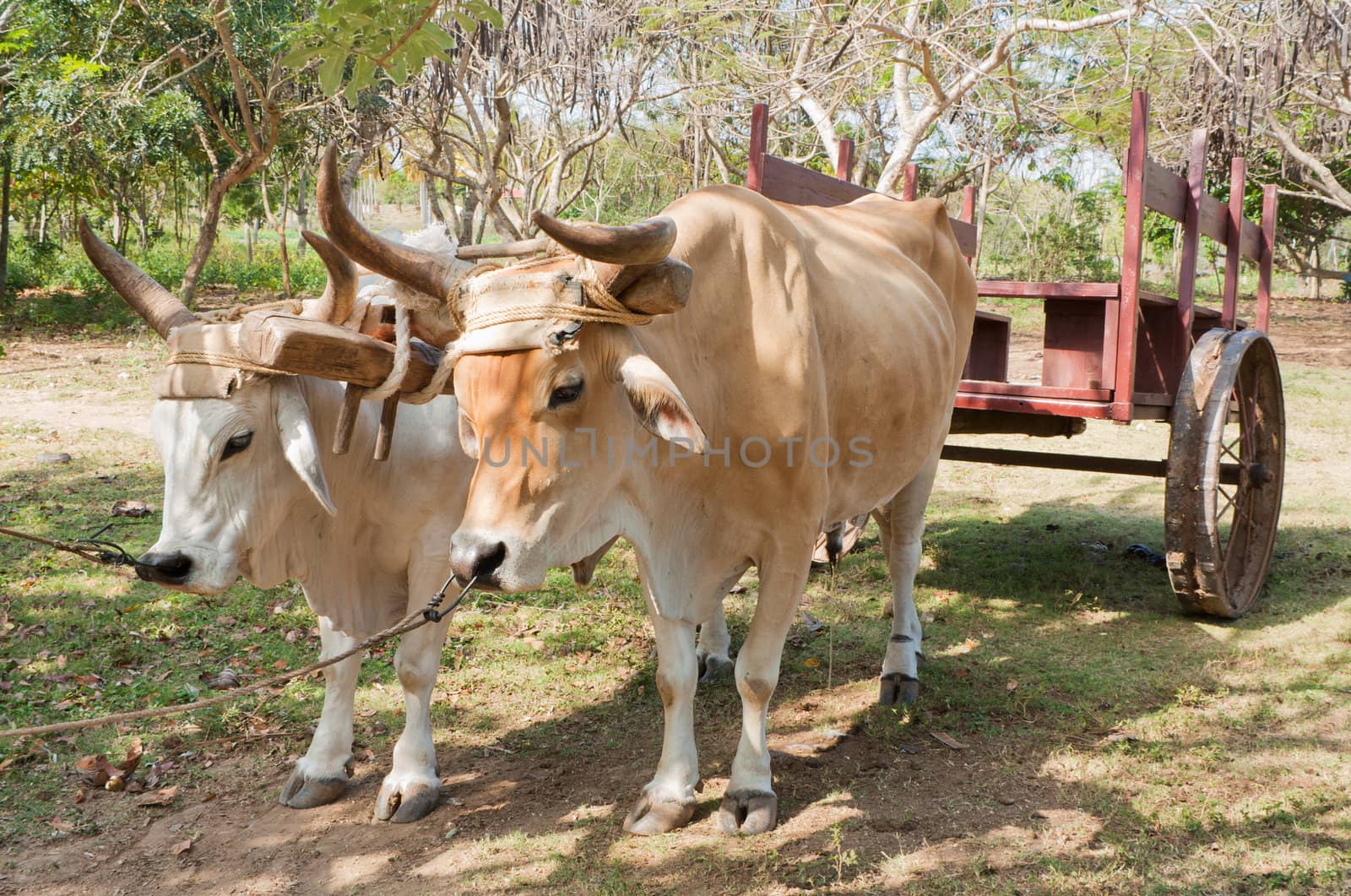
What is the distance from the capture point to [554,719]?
4133 mm

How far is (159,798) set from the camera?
137 inches

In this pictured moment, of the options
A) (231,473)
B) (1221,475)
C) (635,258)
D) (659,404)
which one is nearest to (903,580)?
(1221,475)

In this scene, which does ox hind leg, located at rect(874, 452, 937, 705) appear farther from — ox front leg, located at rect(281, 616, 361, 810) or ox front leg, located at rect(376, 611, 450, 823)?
ox front leg, located at rect(281, 616, 361, 810)

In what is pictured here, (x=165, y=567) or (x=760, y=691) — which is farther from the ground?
(x=165, y=567)

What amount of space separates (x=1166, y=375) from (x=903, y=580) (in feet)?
6.36

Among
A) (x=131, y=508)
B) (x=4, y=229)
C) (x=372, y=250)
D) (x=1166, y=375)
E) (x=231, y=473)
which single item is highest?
(x=4, y=229)

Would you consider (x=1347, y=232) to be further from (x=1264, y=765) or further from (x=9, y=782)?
(x=9, y=782)

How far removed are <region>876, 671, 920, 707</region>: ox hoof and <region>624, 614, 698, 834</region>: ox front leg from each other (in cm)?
117

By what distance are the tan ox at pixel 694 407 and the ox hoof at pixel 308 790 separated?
1.00 metres

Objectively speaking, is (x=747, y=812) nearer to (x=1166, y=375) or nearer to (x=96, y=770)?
(x=96, y=770)

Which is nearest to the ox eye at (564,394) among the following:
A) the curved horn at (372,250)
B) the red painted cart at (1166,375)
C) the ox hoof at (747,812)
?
the curved horn at (372,250)

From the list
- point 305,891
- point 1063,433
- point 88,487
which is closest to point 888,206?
point 1063,433

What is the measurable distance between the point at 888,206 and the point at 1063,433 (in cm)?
156

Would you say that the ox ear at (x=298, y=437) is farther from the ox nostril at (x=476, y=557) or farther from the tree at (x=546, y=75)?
the tree at (x=546, y=75)
